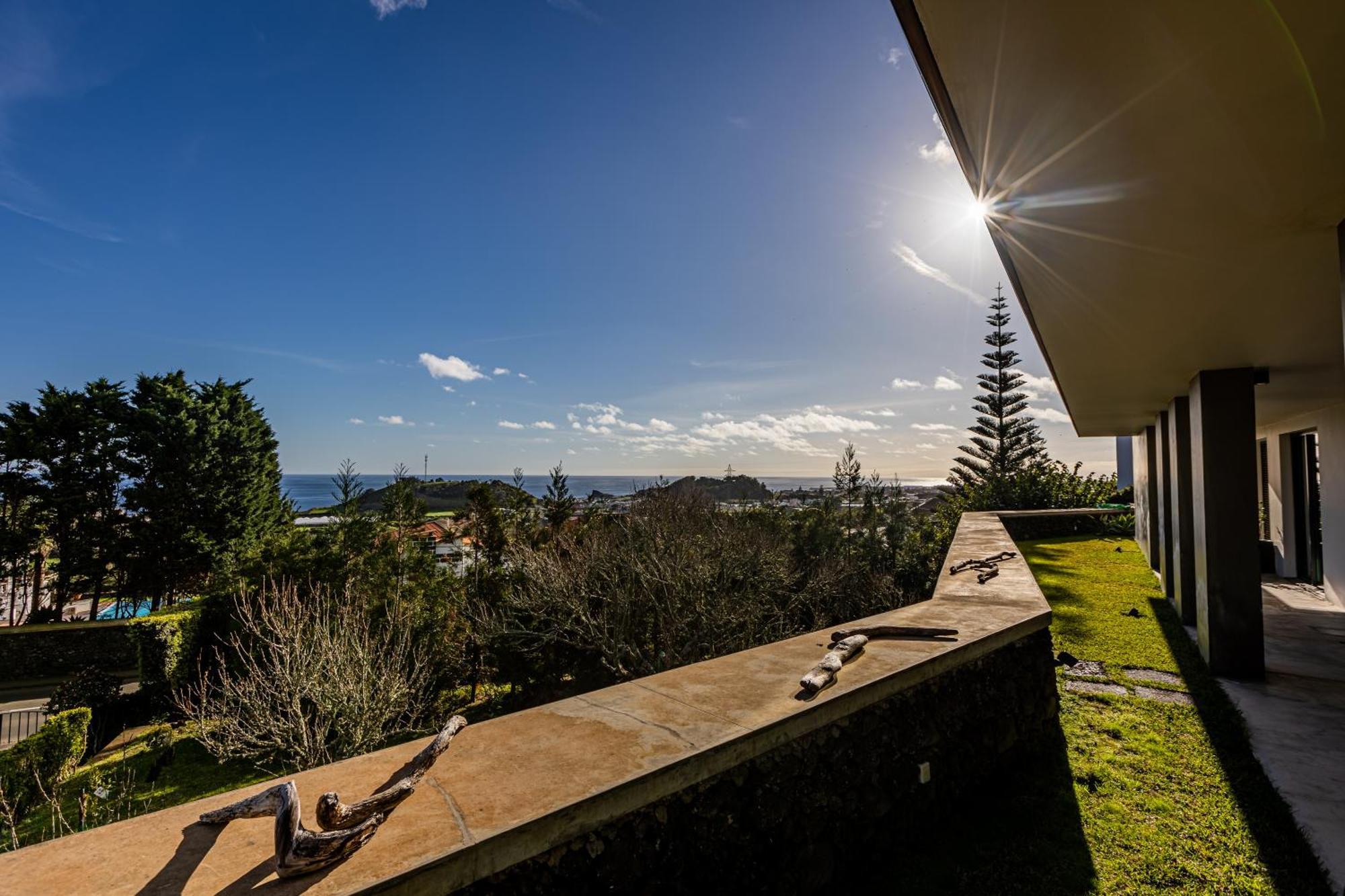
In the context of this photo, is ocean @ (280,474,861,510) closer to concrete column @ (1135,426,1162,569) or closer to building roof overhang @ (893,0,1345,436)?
concrete column @ (1135,426,1162,569)

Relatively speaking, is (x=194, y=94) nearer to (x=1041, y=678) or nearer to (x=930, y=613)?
(x=930, y=613)

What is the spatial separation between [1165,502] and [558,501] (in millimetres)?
10772

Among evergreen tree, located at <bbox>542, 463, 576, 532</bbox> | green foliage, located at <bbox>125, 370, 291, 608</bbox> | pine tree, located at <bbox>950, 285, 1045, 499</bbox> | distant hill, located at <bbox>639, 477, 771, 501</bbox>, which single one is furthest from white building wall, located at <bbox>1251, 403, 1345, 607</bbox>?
green foliage, located at <bbox>125, 370, 291, 608</bbox>

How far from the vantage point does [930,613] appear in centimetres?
316

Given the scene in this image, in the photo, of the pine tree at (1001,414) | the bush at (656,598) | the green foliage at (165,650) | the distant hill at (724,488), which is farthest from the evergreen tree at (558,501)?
the pine tree at (1001,414)

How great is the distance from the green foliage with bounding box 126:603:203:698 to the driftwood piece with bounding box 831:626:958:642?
11560mm

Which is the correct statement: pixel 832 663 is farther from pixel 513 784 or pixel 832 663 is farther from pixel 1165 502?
pixel 1165 502

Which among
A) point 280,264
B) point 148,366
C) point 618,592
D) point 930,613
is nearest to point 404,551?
point 618,592

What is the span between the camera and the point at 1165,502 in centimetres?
716

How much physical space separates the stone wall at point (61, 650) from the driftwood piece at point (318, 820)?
49.9 feet

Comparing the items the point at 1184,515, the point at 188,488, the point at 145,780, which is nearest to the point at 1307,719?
the point at 1184,515

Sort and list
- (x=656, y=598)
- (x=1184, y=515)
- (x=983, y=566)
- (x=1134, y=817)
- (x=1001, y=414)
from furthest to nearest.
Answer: (x=1001, y=414) < (x=656, y=598) < (x=1184, y=515) < (x=983, y=566) < (x=1134, y=817)

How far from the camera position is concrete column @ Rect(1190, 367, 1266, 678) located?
14.6 feet

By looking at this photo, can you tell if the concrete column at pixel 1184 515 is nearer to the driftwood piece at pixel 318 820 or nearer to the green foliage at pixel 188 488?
the driftwood piece at pixel 318 820
